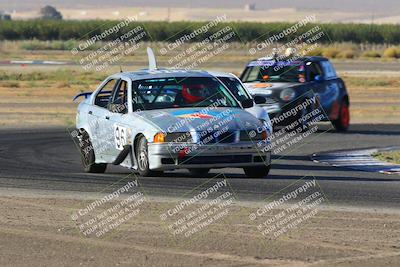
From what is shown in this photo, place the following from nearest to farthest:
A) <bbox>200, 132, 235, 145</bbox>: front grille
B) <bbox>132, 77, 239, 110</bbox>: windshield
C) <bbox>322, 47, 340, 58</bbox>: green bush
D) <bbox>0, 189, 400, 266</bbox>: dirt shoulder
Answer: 1. <bbox>0, 189, 400, 266</bbox>: dirt shoulder
2. <bbox>200, 132, 235, 145</bbox>: front grille
3. <bbox>132, 77, 239, 110</bbox>: windshield
4. <bbox>322, 47, 340, 58</bbox>: green bush

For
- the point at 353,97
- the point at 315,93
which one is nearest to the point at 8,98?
the point at 353,97

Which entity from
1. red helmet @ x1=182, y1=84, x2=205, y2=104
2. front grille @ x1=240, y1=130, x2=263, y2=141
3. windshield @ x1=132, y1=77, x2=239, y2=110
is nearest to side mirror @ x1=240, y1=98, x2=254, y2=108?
windshield @ x1=132, y1=77, x2=239, y2=110

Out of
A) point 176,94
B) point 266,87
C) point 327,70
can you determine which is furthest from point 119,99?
point 327,70

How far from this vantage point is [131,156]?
49.2ft

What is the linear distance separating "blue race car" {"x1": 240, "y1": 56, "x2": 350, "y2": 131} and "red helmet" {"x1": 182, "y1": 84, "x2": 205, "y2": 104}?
315 inches

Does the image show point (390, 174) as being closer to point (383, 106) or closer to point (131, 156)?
point (131, 156)

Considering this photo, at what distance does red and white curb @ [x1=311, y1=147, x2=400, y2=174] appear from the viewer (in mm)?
17359

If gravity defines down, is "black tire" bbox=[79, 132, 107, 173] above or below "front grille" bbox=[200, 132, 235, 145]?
below

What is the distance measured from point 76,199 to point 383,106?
79.5 ft

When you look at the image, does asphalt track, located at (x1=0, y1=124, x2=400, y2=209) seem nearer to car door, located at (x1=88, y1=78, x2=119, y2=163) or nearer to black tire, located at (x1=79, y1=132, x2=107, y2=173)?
black tire, located at (x1=79, y1=132, x2=107, y2=173)

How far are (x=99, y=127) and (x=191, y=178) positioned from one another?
164 centimetres

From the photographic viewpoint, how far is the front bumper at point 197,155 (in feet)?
46.7

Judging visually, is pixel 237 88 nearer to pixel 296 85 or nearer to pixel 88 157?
pixel 88 157

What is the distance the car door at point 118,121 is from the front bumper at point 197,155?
0.77 metres
